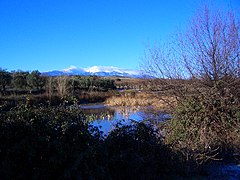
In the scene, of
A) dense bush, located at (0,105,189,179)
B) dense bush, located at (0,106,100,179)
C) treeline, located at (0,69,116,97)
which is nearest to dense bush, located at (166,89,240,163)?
dense bush, located at (0,105,189,179)

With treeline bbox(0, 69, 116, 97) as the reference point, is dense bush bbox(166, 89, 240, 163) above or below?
below

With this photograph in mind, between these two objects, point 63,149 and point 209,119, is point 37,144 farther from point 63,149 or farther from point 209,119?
point 209,119

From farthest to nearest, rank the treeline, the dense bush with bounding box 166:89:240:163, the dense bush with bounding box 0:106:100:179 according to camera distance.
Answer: the treeline, the dense bush with bounding box 166:89:240:163, the dense bush with bounding box 0:106:100:179

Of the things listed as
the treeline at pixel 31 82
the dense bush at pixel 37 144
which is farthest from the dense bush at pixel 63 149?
the treeline at pixel 31 82

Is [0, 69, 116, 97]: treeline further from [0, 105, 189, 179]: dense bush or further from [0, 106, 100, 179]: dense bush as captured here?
[0, 106, 100, 179]: dense bush

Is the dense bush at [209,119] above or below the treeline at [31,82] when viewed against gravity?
below

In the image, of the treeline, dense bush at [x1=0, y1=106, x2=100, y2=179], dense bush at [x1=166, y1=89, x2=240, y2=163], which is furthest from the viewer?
the treeline

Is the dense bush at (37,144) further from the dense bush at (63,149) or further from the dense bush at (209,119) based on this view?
the dense bush at (209,119)

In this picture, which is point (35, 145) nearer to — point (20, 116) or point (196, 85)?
point (20, 116)

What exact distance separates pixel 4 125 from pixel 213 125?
6.67 meters

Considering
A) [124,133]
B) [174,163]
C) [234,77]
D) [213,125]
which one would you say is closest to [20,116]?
[124,133]

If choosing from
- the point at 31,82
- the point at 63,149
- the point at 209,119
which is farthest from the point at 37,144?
the point at 31,82

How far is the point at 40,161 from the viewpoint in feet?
15.8

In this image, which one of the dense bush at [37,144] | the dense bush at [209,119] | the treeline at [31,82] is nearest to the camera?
the dense bush at [37,144]
